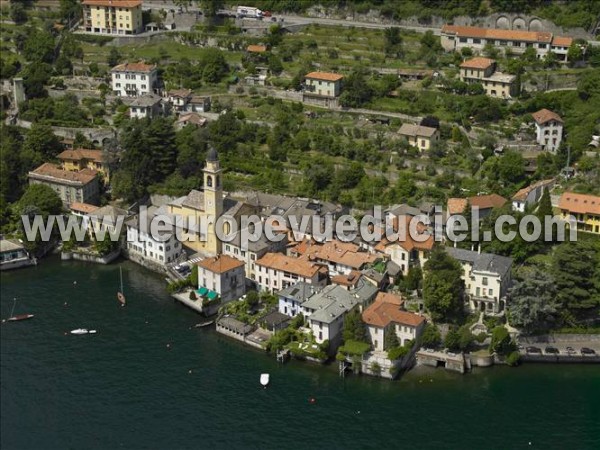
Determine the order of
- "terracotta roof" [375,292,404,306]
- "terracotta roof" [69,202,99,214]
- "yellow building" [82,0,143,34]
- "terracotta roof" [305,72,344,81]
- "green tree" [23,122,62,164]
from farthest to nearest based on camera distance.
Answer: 1. "yellow building" [82,0,143,34]
2. "terracotta roof" [305,72,344,81]
3. "green tree" [23,122,62,164]
4. "terracotta roof" [69,202,99,214]
5. "terracotta roof" [375,292,404,306]

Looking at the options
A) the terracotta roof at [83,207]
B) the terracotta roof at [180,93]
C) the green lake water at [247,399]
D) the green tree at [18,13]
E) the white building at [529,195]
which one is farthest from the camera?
the green tree at [18,13]

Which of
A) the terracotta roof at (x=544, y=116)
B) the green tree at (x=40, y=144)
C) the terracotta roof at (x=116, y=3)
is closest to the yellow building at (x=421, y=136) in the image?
the terracotta roof at (x=544, y=116)

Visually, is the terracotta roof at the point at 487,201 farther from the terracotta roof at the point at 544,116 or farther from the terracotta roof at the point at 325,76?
the terracotta roof at the point at 325,76

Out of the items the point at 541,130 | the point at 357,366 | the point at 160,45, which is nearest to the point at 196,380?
the point at 357,366

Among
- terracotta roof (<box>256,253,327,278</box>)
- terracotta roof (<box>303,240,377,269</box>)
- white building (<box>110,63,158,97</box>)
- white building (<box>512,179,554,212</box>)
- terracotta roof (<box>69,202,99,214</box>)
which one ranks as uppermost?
white building (<box>110,63,158,97</box>)

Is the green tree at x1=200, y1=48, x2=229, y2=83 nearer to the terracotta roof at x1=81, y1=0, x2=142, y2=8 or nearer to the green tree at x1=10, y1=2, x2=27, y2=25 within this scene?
the terracotta roof at x1=81, y1=0, x2=142, y2=8

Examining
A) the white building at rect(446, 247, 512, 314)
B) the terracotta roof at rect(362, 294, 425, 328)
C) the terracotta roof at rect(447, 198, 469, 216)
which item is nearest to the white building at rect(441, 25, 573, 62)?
the terracotta roof at rect(447, 198, 469, 216)
